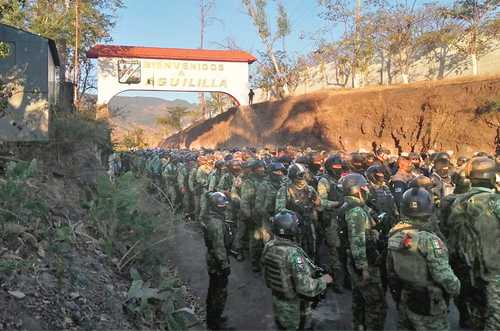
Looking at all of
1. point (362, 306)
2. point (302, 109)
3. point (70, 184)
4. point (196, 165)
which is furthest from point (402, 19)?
point (362, 306)

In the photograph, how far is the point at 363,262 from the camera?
526 centimetres

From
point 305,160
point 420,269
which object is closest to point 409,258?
point 420,269

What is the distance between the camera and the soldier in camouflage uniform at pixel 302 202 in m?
7.68

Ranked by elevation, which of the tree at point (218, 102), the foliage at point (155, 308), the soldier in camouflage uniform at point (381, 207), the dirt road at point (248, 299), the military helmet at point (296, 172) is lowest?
the dirt road at point (248, 299)

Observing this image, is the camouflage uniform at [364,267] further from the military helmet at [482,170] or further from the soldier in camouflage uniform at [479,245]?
the military helmet at [482,170]

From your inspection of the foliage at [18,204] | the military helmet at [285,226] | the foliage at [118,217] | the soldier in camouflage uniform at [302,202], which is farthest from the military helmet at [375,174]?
the foliage at [18,204]

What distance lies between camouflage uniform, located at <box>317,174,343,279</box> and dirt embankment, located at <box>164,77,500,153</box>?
46.2 ft

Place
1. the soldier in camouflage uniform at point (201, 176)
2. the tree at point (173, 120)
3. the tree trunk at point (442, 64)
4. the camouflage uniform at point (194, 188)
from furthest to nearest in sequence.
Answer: the tree at point (173, 120) < the tree trunk at point (442, 64) < the camouflage uniform at point (194, 188) < the soldier in camouflage uniform at point (201, 176)

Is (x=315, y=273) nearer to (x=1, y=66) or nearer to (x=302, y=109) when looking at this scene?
(x=1, y=66)

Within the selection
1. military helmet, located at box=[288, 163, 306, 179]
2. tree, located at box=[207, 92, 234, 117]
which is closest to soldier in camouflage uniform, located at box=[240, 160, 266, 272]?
military helmet, located at box=[288, 163, 306, 179]

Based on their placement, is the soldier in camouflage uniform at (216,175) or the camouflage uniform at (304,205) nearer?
the camouflage uniform at (304,205)

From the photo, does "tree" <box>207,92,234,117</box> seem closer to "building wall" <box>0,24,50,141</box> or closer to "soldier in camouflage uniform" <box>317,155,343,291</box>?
"building wall" <box>0,24,50,141</box>

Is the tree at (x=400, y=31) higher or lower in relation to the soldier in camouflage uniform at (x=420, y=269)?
higher

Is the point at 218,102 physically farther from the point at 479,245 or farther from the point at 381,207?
the point at 479,245
